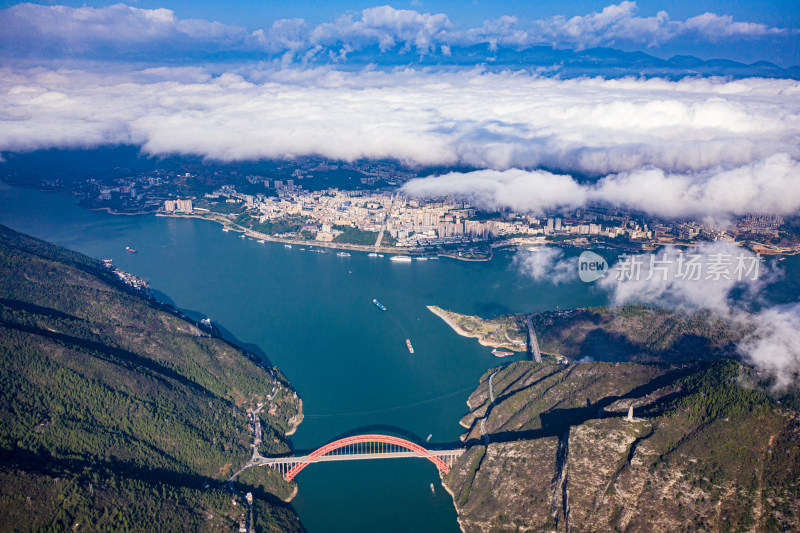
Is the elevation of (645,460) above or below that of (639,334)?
above

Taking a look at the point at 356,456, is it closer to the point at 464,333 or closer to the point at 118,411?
the point at 118,411

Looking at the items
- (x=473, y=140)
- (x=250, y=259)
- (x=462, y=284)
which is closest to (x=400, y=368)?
(x=462, y=284)

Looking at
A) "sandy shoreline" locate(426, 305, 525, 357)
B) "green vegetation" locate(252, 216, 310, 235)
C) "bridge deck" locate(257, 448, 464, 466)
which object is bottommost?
"bridge deck" locate(257, 448, 464, 466)

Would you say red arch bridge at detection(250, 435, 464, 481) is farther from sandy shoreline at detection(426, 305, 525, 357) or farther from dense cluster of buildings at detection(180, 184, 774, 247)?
dense cluster of buildings at detection(180, 184, 774, 247)

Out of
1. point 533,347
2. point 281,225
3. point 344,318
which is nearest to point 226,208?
point 281,225

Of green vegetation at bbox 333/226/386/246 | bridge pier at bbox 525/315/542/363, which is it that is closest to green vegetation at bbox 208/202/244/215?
green vegetation at bbox 333/226/386/246

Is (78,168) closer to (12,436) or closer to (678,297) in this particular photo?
(12,436)
